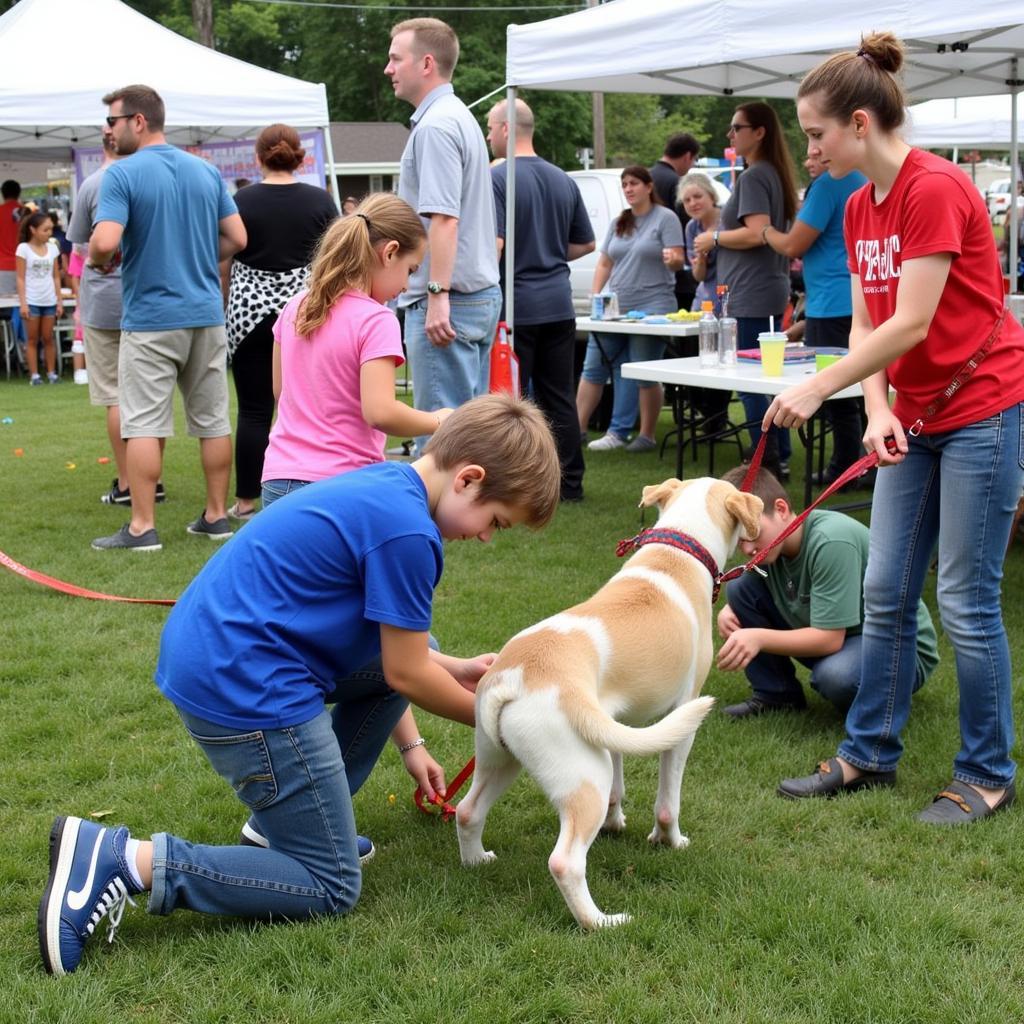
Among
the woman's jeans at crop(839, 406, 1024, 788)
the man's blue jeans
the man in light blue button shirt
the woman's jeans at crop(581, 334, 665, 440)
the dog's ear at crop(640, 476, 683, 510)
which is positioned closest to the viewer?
the woman's jeans at crop(839, 406, 1024, 788)

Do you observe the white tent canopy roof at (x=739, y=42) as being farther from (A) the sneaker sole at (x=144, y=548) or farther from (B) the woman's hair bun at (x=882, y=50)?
(A) the sneaker sole at (x=144, y=548)

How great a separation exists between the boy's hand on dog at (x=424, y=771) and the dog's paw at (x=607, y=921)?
0.74 meters

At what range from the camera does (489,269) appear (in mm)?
6027

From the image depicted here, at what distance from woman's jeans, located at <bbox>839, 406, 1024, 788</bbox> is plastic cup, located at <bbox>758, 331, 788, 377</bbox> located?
2.59 m

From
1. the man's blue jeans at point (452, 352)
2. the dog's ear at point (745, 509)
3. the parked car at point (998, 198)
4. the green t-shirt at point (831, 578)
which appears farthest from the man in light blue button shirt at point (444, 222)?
the parked car at point (998, 198)

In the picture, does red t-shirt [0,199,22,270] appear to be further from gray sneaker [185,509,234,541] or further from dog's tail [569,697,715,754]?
dog's tail [569,697,715,754]

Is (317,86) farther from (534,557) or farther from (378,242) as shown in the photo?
(378,242)

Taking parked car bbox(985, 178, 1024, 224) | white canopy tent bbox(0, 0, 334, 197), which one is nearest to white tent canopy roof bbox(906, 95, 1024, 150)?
white canopy tent bbox(0, 0, 334, 197)

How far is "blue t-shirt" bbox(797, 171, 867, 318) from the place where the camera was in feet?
21.8

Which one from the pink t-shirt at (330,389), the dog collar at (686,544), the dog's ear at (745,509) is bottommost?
the dog collar at (686,544)

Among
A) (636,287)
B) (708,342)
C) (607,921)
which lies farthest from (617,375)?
(607,921)

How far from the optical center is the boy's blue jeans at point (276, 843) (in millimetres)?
2664

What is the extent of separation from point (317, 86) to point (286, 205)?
176 inches

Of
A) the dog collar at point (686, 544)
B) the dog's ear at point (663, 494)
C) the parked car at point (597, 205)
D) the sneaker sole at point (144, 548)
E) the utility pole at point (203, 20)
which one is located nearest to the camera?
the dog collar at point (686, 544)
